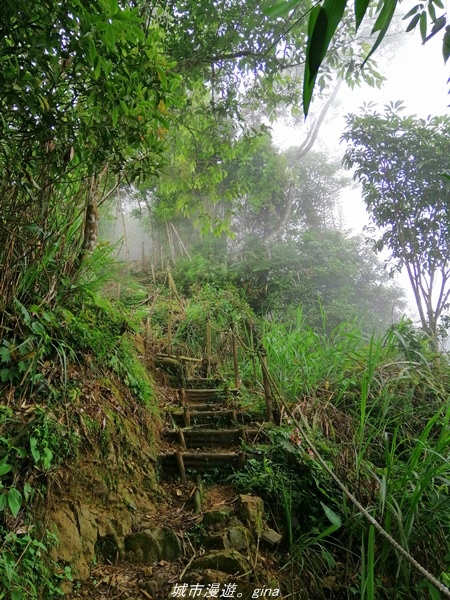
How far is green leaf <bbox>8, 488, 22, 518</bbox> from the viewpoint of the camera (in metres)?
1.52

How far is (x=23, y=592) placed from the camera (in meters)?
1.46

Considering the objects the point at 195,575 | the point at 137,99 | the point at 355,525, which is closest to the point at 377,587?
the point at 355,525

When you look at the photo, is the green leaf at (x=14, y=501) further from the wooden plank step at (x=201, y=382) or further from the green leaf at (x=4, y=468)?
the wooden plank step at (x=201, y=382)

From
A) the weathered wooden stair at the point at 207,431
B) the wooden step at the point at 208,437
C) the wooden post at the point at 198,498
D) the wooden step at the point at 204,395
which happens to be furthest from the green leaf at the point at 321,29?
the wooden step at the point at 204,395

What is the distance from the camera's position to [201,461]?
279 cm

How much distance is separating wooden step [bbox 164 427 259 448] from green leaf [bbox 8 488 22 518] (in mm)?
1613

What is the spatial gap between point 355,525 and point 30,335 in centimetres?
200

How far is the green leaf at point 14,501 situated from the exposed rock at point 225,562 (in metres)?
0.88

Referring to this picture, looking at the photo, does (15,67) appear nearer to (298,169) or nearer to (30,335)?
(30,335)

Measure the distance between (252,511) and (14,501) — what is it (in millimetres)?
1228

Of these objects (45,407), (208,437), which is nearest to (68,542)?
(45,407)

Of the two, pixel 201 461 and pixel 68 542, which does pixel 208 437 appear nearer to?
pixel 201 461

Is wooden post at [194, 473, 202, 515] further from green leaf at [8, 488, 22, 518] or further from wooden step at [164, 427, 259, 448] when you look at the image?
green leaf at [8, 488, 22, 518]

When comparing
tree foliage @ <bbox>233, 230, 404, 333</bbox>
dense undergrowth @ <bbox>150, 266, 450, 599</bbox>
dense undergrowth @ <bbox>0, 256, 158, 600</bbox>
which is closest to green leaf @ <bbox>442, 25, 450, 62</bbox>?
dense undergrowth @ <bbox>150, 266, 450, 599</bbox>
